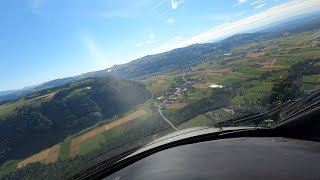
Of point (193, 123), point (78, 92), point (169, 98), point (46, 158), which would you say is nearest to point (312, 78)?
point (193, 123)

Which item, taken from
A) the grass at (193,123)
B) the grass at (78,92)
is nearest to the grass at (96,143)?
the grass at (193,123)

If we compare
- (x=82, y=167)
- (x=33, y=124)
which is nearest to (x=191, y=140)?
(x=82, y=167)

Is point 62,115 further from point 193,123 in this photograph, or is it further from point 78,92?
point 193,123

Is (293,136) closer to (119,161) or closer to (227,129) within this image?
(227,129)

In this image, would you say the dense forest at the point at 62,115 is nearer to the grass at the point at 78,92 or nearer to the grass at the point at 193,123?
the grass at the point at 78,92

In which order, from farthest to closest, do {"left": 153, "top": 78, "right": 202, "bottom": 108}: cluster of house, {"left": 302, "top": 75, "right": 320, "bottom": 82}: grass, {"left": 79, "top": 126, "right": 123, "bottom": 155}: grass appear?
{"left": 153, "top": 78, "right": 202, "bottom": 108}: cluster of house → {"left": 79, "top": 126, "right": 123, "bottom": 155}: grass → {"left": 302, "top": 75, "right": 320, "bottom": 82}: grass

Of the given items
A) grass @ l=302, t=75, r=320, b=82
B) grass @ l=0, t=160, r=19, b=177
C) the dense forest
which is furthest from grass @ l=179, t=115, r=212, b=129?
the dense forest

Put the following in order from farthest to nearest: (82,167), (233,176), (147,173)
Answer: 1. (82,167)
2. (147,173)
3. (233,176)

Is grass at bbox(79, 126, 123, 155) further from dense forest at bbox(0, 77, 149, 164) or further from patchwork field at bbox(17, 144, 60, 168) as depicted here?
dense forest at bbox(0, 77, 149, 164)
